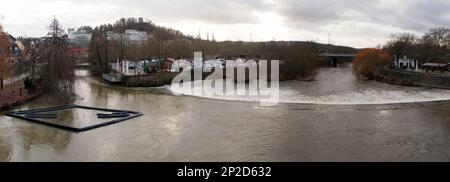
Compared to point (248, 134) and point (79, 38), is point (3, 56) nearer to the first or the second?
point (248, 134)

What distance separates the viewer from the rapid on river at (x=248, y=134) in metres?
12.0

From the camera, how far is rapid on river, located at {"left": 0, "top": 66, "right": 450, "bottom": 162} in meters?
12.0

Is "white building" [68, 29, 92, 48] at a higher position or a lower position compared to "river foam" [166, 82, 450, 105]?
higher

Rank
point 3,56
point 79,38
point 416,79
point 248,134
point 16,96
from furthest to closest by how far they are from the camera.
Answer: point 79,38 < point 416,79 < point 16,96 < point 3,56 < point 248,134

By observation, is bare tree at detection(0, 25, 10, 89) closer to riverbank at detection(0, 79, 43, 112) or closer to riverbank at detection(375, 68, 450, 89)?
riverbank at detection(0, 79, 43, 112)

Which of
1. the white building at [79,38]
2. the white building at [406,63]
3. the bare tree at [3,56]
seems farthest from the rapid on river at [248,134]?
the white building at [79,38]

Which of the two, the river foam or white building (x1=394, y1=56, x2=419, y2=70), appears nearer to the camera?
the river foam

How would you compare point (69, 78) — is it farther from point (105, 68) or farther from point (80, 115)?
point (105, 68)

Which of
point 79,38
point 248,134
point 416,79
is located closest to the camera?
point 248,134

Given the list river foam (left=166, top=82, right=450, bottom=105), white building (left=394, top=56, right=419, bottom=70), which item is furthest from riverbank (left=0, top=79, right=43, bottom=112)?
white building (left=394, top=56, right=419, bottom=70)

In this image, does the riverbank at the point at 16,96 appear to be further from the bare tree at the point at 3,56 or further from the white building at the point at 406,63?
the white building at the point at 406,63

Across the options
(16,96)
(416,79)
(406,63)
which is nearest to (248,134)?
(16,96)

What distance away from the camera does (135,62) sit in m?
50.0

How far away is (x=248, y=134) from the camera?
14883 mm
